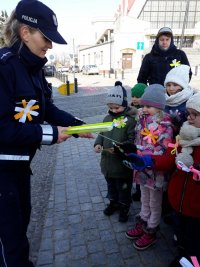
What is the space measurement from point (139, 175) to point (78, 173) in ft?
7.55

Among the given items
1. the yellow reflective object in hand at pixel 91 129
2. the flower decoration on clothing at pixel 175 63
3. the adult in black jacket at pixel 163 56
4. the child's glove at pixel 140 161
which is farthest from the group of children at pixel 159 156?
the adult in black jacket at pixel 163 56

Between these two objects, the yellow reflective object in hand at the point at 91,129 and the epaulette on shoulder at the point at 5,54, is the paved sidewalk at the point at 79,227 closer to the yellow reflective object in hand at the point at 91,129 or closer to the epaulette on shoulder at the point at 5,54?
the yellow reflective object in hand at the point at 91,129

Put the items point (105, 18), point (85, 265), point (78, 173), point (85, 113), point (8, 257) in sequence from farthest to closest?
1. point (105, 18)
2. point (85, 113)
3. point (78, 173)
4. point (85, 265)
5. point (8, 257)

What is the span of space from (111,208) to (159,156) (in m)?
1.45

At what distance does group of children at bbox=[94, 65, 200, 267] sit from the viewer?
236cm

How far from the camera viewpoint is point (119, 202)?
3596 mm

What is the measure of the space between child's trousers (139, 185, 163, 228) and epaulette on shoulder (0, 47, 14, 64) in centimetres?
188

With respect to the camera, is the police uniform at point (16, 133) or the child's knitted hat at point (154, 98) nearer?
the police uniform at point (16, 133)

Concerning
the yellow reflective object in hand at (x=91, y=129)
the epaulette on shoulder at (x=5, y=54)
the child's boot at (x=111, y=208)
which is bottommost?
the child's boot at (x=111, y=208)

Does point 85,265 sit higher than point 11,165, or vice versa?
point 11,165

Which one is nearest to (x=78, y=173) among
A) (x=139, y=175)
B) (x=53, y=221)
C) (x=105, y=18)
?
(x=53, y=221)

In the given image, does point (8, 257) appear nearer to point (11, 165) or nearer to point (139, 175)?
point (11, 165)

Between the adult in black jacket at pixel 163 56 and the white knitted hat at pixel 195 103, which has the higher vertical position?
the adult in black jacket at pixel 163 56

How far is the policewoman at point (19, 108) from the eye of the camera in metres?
1.91
